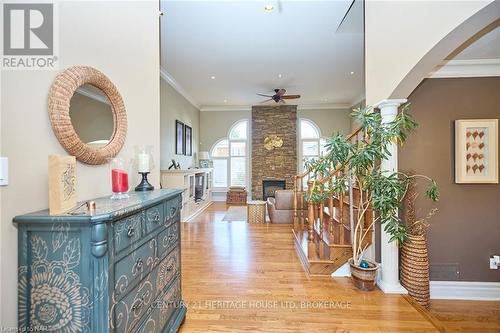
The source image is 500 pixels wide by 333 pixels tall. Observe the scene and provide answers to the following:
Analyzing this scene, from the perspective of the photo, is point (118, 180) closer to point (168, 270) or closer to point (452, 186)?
point (168, 270)

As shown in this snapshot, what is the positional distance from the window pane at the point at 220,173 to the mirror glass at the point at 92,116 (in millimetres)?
7560

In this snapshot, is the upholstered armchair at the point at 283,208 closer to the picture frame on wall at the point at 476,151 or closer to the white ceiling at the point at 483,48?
the picture frame on wall at the point at 476,151

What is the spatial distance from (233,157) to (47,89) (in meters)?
8.00

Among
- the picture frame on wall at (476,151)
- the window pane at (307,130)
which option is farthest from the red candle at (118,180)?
the window pane at (307,130)

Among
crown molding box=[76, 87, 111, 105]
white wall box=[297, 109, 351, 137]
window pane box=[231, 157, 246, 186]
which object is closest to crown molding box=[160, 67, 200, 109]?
window pane box=[231, 157, 246, 186]

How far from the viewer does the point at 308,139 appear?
9.04 m

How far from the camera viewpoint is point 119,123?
67.4 inches

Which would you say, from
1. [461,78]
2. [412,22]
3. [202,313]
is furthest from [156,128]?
[461,78]

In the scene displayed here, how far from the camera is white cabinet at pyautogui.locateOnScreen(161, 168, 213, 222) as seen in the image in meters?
5.50

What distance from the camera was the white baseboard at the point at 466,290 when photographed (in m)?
3.01

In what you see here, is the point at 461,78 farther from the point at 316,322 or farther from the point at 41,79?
the point at 41,79

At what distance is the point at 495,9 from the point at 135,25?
103 inches

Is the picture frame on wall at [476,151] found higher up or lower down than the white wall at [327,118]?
lower down

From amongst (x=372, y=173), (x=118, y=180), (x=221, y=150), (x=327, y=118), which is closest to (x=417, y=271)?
(x=372, y=173)
